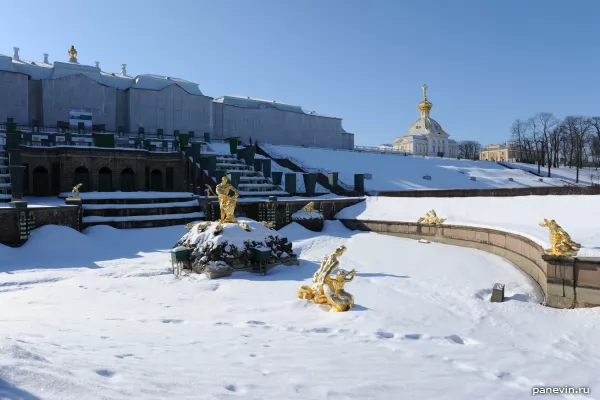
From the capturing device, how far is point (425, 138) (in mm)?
75500

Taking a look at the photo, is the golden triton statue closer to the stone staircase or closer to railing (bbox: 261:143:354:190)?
the stone staircase

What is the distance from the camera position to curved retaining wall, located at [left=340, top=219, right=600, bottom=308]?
29.2 feet

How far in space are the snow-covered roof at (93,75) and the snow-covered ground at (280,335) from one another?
2930cm

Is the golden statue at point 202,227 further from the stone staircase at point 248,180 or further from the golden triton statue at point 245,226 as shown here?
the stone staircase at point 248,180

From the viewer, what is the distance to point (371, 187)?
122 feet

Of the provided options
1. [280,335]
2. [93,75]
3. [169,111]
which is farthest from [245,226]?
[93,75]

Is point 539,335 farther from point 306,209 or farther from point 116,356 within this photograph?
point 306,209

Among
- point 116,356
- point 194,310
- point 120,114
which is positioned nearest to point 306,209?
point 194,310

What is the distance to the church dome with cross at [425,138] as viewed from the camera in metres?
74.6

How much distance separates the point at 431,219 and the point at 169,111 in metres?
32.1

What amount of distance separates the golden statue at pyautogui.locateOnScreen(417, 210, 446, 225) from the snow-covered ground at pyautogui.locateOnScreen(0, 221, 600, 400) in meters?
3.89

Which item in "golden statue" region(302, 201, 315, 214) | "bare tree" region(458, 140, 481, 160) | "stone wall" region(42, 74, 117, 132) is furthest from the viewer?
"bare tree" region(458, 140, 481, 160)

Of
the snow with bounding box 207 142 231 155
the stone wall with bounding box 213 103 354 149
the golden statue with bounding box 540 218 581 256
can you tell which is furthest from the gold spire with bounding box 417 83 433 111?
the golden statue with bounding box 540 218 581 256

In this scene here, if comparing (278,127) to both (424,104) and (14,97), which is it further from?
(424,104)
